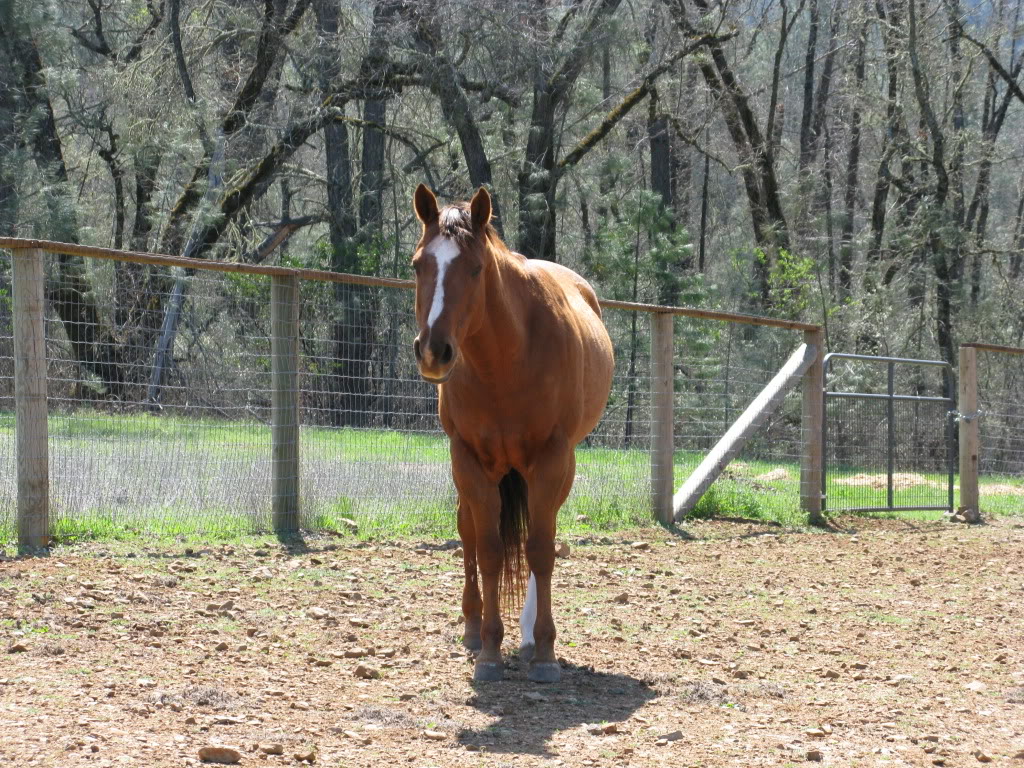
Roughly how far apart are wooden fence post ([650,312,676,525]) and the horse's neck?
4.88 meters

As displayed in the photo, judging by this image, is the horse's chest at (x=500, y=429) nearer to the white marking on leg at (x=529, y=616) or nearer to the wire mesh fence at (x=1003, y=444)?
the white marking on leg at (x=529, y=616)

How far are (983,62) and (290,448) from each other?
20072mm

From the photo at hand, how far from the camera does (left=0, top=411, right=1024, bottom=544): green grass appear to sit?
6.48m

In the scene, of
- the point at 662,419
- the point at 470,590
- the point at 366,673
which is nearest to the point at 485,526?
the point at 470,590

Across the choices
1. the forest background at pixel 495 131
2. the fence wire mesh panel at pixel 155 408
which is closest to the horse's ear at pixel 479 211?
the fence wire mesh panel at pixel 155 408

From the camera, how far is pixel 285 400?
23.9 ft

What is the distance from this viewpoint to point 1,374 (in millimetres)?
6402

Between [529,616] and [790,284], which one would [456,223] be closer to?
[529,616]

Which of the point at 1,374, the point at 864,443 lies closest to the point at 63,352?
the point at 1,374

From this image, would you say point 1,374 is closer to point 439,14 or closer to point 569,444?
point 569,444

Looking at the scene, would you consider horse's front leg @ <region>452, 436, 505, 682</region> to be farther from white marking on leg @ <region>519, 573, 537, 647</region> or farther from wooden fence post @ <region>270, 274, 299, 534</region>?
wooden fence post @ <region>270, 274, 299, 534</region>

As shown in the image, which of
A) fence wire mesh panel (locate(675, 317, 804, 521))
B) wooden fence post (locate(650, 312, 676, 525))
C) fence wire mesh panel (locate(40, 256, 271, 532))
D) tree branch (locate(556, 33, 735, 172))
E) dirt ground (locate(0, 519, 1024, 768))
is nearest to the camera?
dirt ground (locate(0, 519, 1024, 768))

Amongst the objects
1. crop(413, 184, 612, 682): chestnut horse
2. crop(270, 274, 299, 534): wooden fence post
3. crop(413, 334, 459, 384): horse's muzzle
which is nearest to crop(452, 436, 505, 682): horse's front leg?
crop(413, 184, 612, 682): chestnut horse

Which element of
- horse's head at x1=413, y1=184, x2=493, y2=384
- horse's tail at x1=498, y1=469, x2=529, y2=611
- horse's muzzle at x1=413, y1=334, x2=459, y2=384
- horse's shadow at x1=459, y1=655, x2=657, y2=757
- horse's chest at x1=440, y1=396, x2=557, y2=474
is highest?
horse's head at x1=413, y1=184, x2=493, y2=384
